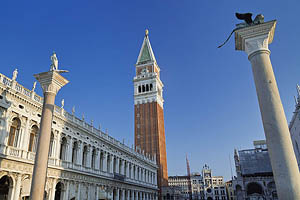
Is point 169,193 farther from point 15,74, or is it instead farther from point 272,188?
point 15,74

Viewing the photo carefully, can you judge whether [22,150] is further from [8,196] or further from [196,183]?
[196,183]

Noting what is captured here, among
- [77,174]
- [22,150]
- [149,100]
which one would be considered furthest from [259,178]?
[22,150]

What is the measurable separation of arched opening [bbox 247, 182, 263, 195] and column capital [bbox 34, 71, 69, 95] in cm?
6389

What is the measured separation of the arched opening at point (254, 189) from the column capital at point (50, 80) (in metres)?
63.9

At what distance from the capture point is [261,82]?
9047 millimetres

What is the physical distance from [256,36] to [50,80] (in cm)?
916

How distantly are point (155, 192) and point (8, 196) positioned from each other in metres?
40.4

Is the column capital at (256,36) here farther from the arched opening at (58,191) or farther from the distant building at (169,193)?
the distant building at (169,193)

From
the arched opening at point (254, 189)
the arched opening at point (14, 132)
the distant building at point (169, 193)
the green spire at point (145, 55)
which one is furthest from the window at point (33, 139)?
the arched opening at point (254, 189)

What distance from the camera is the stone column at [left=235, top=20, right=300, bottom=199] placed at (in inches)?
301

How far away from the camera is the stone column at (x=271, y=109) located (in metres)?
7.66

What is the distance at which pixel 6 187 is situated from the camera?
18453mm

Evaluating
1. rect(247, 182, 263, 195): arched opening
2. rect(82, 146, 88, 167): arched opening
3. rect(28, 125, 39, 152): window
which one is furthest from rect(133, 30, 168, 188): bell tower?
rect(28, 125, 39, 152): window

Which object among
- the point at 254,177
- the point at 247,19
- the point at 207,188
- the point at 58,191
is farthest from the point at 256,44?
the point at 207,188
